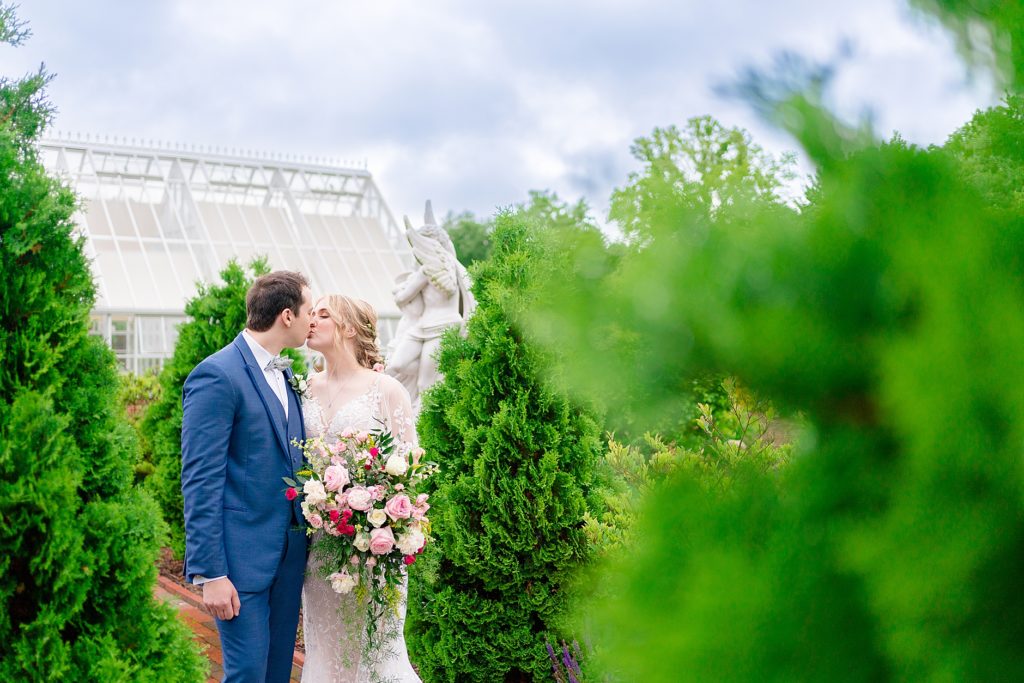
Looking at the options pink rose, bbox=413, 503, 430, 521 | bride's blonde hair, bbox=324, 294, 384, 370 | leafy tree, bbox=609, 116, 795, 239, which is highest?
bride's blonde hair, bbox=324, 294, 384, 370

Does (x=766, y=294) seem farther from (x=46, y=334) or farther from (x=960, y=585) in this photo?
(x=46, y=334)

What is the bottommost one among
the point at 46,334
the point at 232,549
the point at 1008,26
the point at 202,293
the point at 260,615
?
the point at 1008,26

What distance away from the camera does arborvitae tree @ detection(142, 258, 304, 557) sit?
28.2 feet

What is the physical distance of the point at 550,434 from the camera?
471 centimetres

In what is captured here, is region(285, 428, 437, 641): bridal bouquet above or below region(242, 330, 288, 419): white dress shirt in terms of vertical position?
below

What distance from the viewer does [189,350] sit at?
28.4 ft

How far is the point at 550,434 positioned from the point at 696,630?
166 inches

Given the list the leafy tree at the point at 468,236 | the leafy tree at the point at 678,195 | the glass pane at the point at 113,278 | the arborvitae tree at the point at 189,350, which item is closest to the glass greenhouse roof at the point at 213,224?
the glass pane at the point at 113,278

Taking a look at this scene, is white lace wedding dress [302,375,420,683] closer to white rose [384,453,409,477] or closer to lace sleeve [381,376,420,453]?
lace sleeve [381,376,420,453]

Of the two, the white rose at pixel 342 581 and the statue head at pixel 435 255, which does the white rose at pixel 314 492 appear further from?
the statue head at pixel 435 255

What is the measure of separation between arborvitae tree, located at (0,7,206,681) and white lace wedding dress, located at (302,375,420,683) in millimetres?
956

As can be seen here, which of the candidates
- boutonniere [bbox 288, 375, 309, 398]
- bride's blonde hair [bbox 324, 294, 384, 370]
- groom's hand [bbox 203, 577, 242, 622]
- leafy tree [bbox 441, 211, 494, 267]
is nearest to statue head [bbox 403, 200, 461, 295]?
bride's blonde hair [bbox 324, 294, 384, 370]

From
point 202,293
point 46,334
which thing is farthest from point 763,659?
point 202,293

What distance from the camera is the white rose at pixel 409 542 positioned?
363 cm
